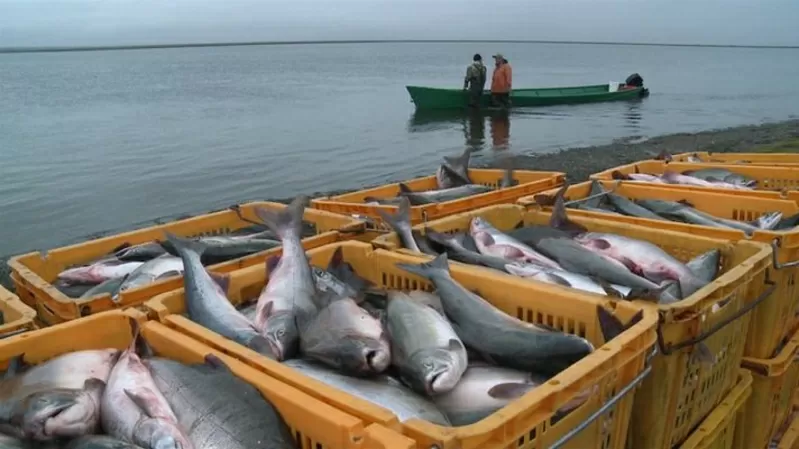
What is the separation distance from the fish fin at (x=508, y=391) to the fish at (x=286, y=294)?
3.42 feet

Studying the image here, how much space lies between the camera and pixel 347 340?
3.00 metres

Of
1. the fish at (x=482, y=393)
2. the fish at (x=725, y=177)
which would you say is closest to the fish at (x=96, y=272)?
the fish at (x=482, y=393)

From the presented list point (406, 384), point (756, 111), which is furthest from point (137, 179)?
point (756, 111)

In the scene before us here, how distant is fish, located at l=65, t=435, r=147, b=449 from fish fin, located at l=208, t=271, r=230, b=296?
4.68 ft

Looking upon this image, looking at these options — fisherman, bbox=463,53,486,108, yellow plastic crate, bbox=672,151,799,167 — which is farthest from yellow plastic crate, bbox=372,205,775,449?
fisherman, bbox=463,53,486,108

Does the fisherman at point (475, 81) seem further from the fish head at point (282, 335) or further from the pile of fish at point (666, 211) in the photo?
the fish head at point (282, 335)

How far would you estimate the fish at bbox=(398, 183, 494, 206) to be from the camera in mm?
6238

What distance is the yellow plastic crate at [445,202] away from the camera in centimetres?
538

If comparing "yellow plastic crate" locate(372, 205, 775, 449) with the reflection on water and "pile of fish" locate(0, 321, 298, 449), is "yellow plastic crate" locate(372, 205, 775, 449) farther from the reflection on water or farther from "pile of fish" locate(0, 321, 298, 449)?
the reflection on water

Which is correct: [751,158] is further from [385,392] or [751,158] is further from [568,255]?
[385,392]

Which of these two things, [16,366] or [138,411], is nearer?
[138,411]

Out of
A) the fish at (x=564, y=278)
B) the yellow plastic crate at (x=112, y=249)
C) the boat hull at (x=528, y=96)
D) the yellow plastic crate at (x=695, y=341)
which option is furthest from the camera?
the boat hull at (x=528, y=96)

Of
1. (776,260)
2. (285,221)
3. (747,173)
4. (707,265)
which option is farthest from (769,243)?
(747,173)

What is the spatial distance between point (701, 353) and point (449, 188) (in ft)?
13.3
